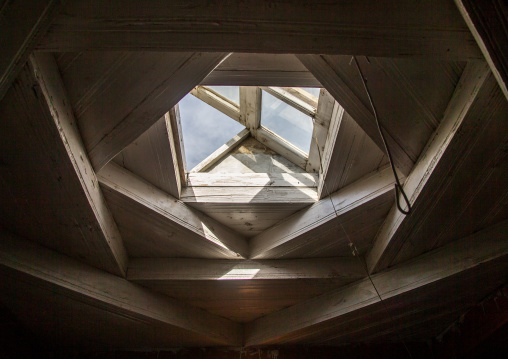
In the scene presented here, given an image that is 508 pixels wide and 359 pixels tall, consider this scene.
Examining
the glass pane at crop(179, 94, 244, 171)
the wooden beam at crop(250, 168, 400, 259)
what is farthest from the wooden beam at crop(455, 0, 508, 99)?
the glass pane at crop(179, 94, 244, 171)

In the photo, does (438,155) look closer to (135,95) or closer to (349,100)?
(349,100)

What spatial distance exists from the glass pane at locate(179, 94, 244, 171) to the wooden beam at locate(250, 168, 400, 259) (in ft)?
2.65

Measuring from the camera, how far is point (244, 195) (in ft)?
6.48

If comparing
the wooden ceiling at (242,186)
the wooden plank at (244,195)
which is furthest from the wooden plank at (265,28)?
the wooden plank at (244,195)

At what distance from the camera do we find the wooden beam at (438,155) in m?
1.23

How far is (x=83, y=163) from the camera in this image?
1.43 metres

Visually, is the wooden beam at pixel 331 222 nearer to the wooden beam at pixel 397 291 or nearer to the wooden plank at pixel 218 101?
the wooden beam at pixel 397 291

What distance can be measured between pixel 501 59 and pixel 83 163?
1590 millimetres

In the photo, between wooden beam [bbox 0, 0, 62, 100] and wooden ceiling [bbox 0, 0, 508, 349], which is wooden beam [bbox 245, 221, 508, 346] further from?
wooden beam [bbox 0, 0, 62, 100]

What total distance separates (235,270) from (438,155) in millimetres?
1360

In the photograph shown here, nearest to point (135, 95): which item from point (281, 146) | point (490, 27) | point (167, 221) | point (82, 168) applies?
point (82, 168)

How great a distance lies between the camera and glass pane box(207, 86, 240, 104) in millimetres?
2512

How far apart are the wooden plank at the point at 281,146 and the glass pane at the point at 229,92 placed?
31 centimetres

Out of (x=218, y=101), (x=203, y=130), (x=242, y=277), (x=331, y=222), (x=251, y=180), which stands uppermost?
(x=218, y=101)
